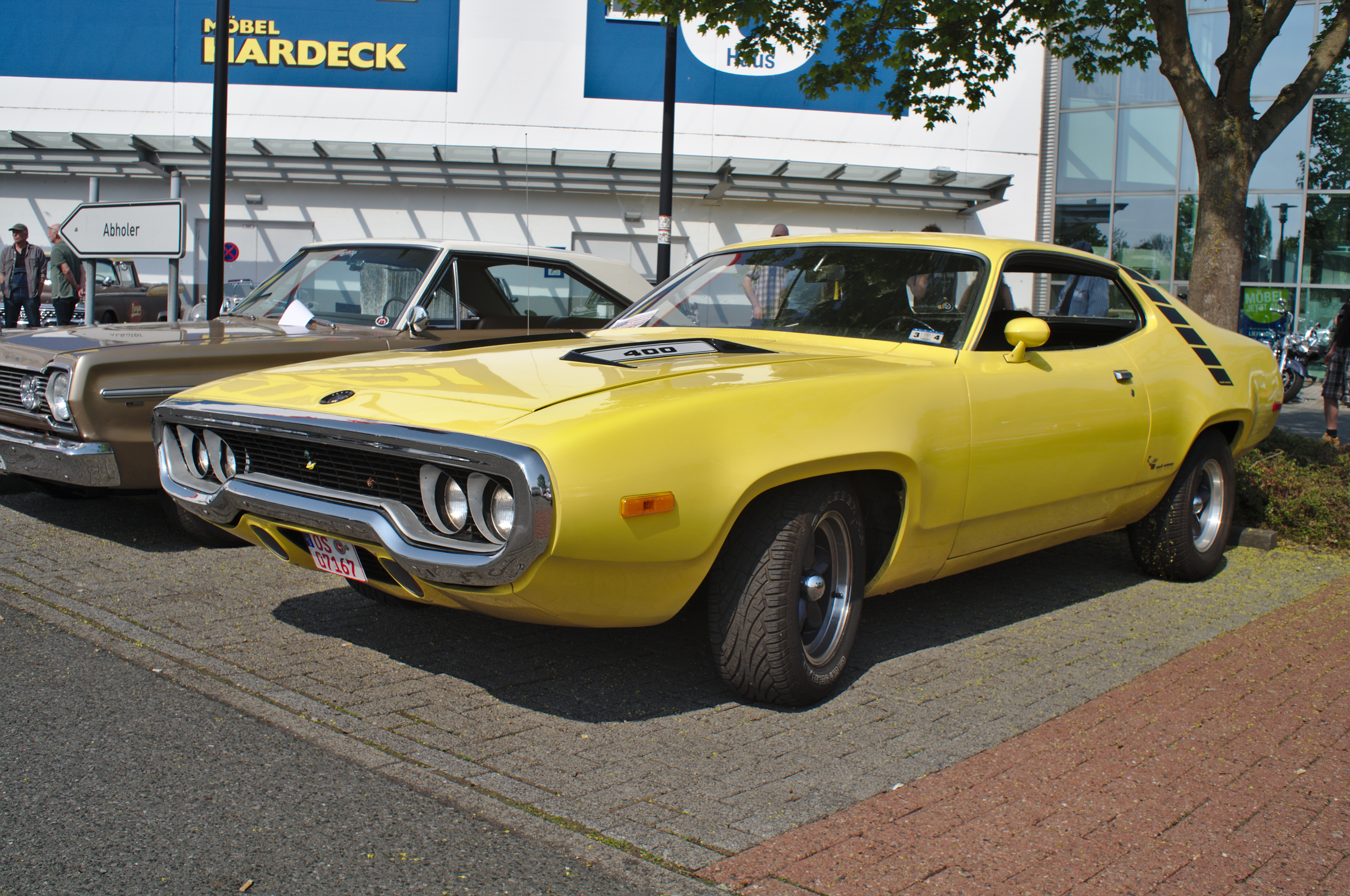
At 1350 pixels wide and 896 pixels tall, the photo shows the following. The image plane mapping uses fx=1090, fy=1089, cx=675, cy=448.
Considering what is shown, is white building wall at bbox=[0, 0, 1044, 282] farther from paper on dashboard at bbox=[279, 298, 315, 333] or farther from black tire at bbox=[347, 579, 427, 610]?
black tire at bbox=[347, 579, 427, 610]

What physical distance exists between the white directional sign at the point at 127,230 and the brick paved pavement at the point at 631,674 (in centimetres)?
329

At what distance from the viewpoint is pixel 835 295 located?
4391mm

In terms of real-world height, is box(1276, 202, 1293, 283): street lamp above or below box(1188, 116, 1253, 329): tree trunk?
above

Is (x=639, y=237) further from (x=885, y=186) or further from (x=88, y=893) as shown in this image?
(x=88, y=893)

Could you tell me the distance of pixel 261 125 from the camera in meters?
17.8

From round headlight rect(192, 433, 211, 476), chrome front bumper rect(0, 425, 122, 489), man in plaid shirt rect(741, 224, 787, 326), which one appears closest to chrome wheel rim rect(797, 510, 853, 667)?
man in plaid shirt rect(741, 224, 787, 326)

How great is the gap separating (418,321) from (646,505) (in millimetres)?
3385

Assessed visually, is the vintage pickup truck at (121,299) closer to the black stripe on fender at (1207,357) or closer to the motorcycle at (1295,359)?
the black stripe on fender at (1207,357)

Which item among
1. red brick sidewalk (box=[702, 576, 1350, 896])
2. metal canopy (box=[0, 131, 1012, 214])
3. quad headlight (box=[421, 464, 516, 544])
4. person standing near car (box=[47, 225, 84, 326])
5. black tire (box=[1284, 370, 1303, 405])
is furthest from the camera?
metal canopy (box=[0, 131, 1012, 214])

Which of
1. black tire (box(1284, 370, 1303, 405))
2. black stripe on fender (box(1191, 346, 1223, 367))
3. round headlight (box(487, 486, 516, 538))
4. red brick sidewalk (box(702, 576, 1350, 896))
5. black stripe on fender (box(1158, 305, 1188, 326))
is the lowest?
red brick sidewalk (box(702, 576, 1350, 896))

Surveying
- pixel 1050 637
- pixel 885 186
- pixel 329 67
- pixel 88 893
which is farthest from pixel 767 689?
pixel 329 67

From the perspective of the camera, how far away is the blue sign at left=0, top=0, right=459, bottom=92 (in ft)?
58.1

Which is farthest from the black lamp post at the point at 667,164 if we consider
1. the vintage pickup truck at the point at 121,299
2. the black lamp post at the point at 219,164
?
the vintage pickup truck at the point at 121,299

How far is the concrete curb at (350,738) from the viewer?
2418 mm
